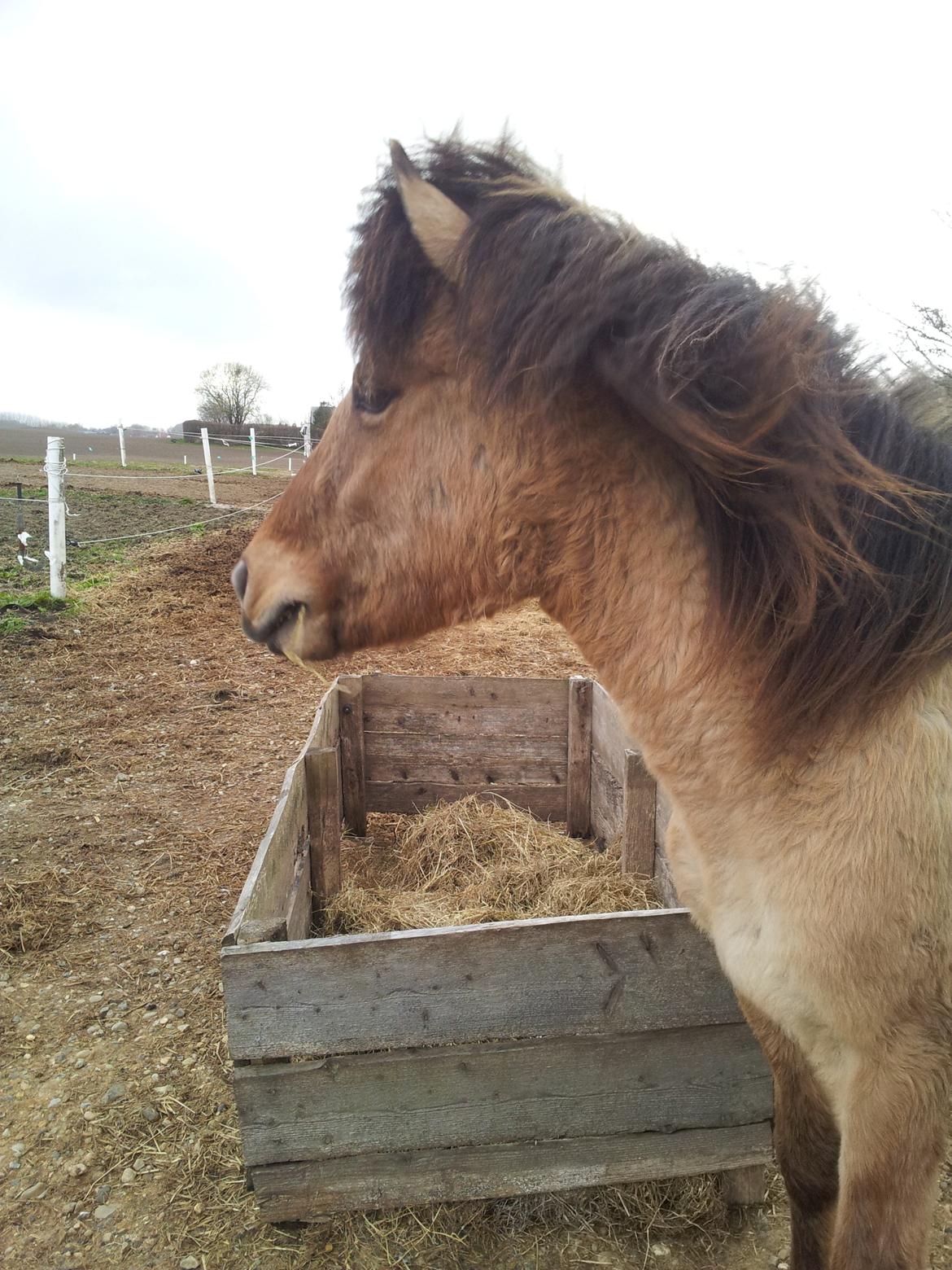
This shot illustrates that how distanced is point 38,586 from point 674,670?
32.2 ft

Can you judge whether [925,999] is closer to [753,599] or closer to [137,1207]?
[753,599]

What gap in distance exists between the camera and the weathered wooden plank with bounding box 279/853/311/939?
2.56 metres

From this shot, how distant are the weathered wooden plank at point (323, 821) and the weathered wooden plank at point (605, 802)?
4.63ft

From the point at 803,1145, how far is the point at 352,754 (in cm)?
282

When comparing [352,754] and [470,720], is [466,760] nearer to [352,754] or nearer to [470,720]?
[470,720]

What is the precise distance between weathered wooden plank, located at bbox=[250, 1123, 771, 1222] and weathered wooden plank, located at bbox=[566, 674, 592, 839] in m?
2.00

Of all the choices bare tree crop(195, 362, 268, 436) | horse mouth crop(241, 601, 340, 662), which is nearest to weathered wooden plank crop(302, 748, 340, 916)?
horse mouth crop(241, 601, 340, 662)

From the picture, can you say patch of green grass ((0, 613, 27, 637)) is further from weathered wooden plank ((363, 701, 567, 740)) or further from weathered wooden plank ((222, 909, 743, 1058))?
weathered wooden plank ((222, 909, 743, 1058))

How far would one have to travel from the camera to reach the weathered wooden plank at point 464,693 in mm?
4066

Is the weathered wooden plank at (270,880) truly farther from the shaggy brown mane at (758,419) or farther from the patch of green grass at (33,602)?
the patch of green grass at (33,602)

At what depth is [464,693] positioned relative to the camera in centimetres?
408

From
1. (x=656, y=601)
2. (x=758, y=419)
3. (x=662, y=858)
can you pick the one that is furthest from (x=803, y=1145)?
(x=758, y=419)

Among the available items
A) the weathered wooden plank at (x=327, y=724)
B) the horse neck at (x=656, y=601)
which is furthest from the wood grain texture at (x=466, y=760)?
the horse neck at (x=656, y=601)

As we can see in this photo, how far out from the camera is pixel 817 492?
123 cm
